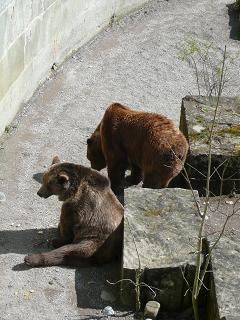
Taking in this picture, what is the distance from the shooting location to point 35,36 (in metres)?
11.3

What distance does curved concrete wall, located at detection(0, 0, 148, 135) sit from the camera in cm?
1014

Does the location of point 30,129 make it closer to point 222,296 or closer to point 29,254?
point 29,254

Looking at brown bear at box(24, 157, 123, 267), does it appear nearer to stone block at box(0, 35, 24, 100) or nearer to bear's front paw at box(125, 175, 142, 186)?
bear's front paw at box(125, 175, 142, 186)

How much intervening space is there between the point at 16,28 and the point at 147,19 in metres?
5.24

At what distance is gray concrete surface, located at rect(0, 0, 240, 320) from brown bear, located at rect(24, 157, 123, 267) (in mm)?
145

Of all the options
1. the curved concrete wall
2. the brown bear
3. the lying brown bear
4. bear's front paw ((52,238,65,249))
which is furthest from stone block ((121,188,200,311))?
the curved concrete wall

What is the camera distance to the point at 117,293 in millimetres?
7430

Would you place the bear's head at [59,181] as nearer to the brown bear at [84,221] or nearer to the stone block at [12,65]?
the brown bear at [84,221]

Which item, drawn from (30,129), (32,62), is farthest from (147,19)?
(30,129)

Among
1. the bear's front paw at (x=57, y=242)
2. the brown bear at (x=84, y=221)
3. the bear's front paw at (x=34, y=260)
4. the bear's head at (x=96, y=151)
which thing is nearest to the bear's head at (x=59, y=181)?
the brown bear at (x=84, y=221)

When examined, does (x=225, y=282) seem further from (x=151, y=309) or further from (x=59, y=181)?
(x=59, y=181)

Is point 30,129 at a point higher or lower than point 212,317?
higher

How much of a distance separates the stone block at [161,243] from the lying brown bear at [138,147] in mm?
474

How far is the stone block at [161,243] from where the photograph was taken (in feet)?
23.2
